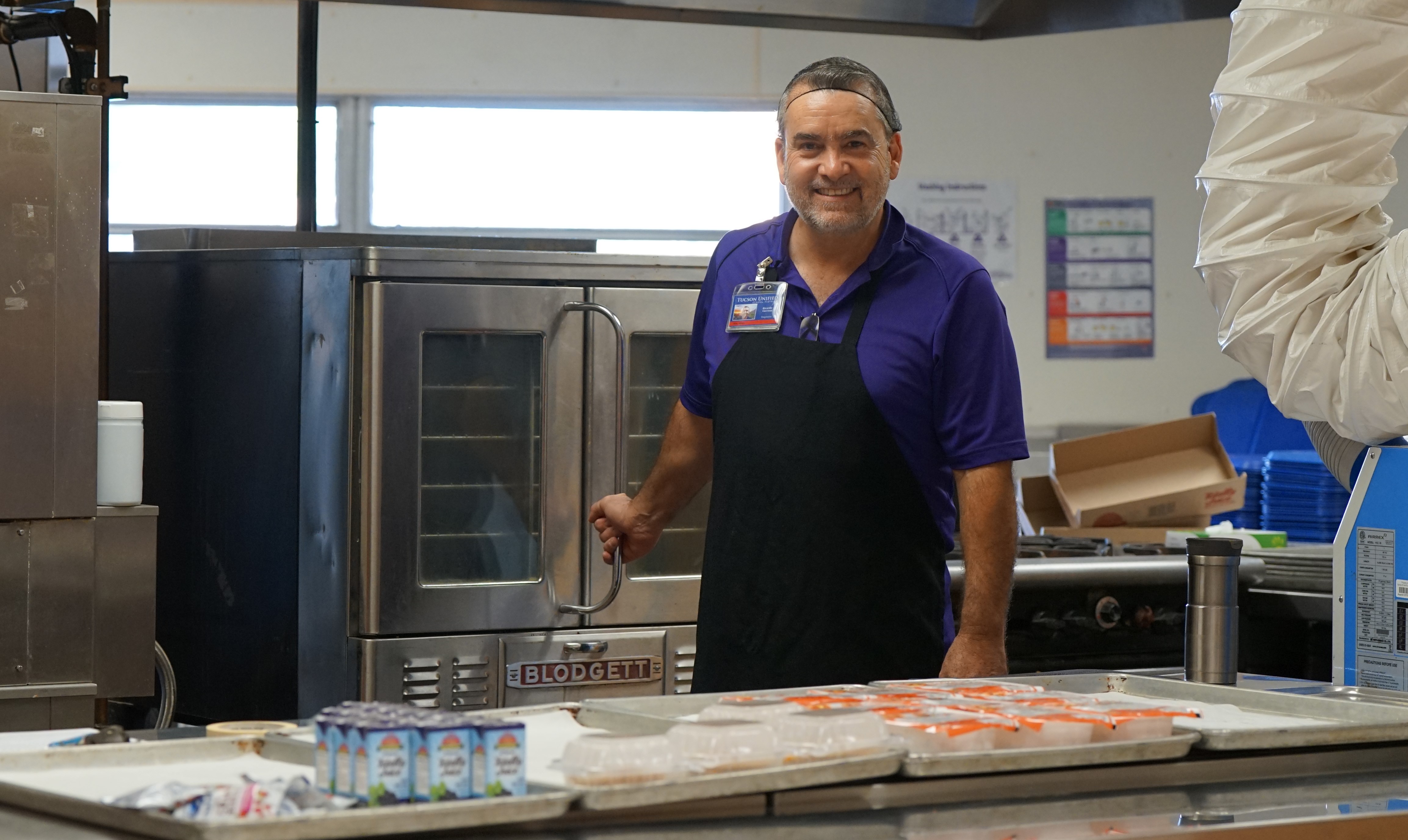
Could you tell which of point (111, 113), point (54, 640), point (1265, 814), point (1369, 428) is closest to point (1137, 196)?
point (111, 113)

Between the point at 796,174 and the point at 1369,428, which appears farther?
the point at 796,174

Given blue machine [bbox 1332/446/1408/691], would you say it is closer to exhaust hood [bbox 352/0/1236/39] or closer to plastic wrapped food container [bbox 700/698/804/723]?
plastic wrapped food container [bbox 700/698/804/723]

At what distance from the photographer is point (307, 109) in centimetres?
325

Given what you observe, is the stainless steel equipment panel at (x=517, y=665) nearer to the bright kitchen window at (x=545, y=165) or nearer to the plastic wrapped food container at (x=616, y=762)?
the plastic wrapped food container at (x=616, y=762)

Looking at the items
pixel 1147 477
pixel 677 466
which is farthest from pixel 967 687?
pixel 1147 477

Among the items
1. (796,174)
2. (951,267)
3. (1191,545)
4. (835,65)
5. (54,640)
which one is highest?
(835,65)

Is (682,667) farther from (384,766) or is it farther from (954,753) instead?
(384,766)

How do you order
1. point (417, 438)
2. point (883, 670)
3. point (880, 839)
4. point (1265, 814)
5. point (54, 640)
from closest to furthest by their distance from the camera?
point (880, 839), point (1265, 814), point (883, 670), point (54, 640), point (417, 438)

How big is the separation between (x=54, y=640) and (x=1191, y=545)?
5.97 feet

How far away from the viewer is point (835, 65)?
7.54 ft

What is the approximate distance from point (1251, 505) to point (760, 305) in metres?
3.52

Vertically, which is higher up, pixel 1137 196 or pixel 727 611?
pixel 1137 196

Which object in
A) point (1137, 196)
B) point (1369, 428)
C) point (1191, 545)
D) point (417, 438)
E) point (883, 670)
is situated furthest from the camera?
point (1137, 196)

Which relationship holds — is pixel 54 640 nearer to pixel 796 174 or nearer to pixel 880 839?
pixel 796 174
